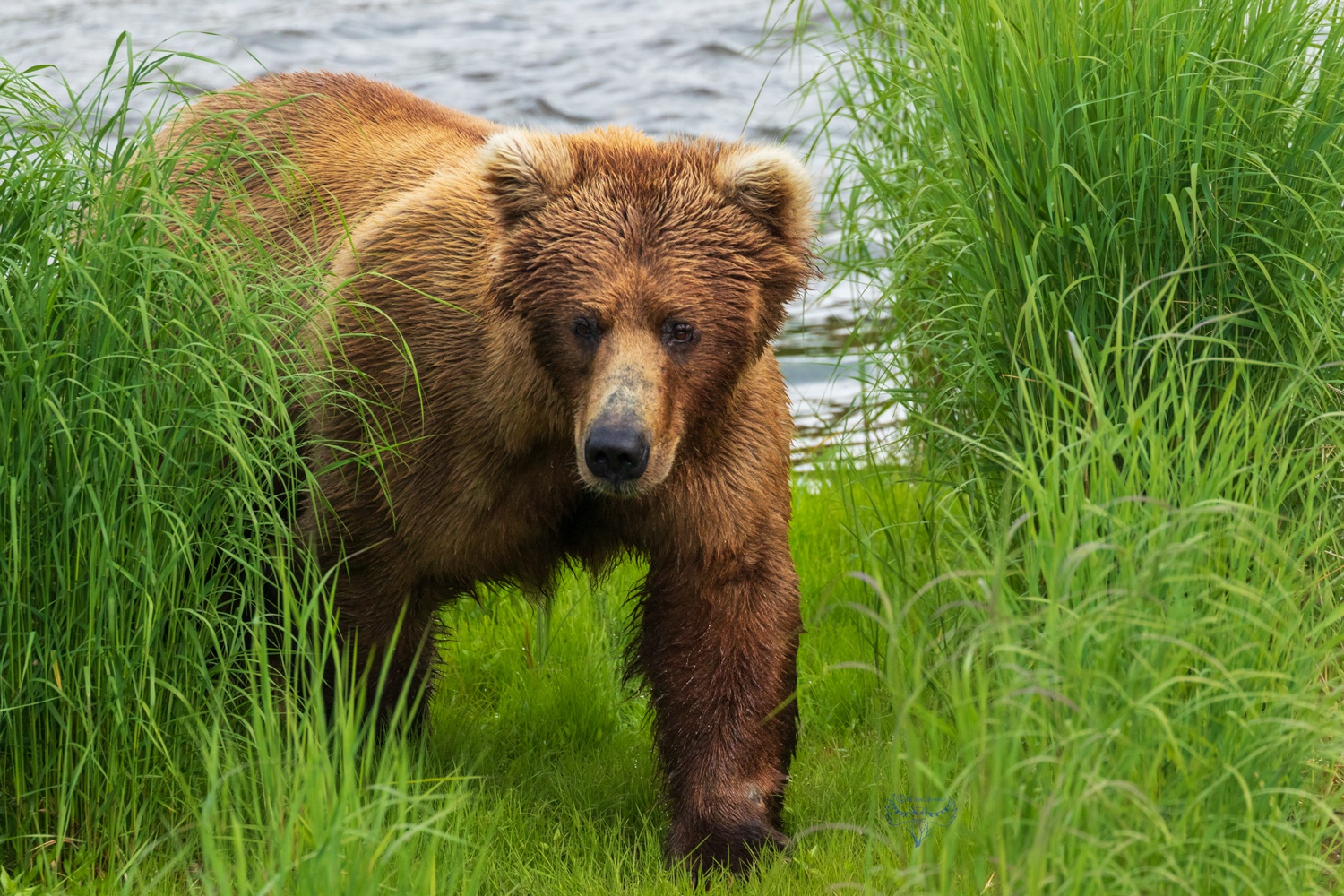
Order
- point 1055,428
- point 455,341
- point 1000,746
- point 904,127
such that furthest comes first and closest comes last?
point 904,127
point 455,341
point 1055,428
point 1000,746

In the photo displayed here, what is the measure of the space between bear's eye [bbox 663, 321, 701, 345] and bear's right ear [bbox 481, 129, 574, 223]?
0.47m

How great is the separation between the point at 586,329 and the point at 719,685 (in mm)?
1059

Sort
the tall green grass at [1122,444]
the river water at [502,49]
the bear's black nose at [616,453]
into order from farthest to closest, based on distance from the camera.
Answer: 1. the river water at [502,49]
2. the bear's black nose at [616,453]
3. the tall green grass at [1122,444]

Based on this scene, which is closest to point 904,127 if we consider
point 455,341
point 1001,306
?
point 1001,306

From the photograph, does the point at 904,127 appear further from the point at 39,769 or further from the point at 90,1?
the point at 90,1

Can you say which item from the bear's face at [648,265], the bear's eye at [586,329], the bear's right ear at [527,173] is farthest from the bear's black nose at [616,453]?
the bear's right ear at [527,173]

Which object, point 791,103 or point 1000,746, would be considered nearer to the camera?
point 1000,746

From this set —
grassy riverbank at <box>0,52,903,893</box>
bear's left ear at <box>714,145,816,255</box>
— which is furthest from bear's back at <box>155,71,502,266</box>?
bear's left ear at <box>714,145,816,255</box>

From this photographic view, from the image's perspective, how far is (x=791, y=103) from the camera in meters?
14.2

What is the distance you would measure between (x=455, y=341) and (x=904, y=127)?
1.96 metres

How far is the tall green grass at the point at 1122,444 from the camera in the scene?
2641 mm

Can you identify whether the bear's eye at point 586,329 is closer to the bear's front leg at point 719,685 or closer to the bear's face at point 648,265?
the bear's face at point 648,265

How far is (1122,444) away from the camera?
301 centimetres

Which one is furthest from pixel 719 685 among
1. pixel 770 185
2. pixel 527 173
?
pixel 527 173
